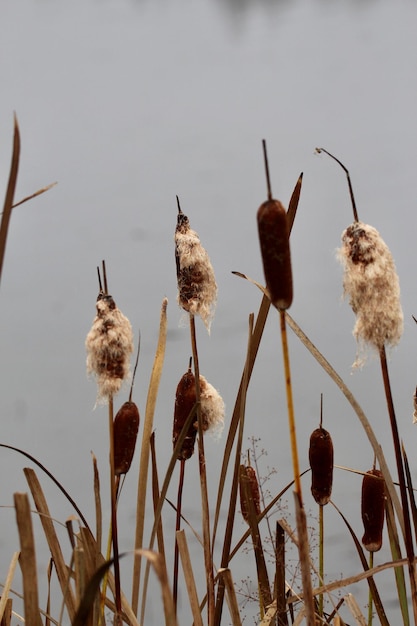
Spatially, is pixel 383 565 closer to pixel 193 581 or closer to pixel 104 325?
pixel 193 581

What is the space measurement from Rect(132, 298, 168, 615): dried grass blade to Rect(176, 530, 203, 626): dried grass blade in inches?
3.7

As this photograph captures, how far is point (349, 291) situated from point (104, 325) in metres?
0.46

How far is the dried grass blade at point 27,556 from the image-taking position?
3.53ft

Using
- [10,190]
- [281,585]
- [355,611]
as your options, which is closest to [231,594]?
[281,585]

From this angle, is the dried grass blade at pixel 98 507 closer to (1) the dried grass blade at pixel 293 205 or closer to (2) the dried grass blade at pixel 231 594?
(2) the dried grass blade at pixel 231 594

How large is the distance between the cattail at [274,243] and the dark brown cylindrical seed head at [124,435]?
1.72ft

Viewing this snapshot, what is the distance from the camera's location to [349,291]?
130 cm

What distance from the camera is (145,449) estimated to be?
5.57ft

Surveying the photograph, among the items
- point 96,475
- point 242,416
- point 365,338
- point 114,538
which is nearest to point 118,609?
point 114,538

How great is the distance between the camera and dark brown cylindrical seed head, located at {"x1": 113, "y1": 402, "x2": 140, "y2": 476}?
57.0 inches

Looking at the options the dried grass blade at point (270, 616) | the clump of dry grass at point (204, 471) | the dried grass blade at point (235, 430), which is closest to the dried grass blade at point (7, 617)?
the clump of dry grass at point (204, 471)

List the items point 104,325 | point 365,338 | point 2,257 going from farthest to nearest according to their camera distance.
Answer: point 104,325 → point 365,338 → point 2,257

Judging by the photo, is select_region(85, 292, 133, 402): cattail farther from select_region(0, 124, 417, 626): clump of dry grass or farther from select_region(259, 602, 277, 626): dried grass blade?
select_region(259, 602, 277, 626): dried grass blade

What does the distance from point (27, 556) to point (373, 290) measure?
2.30 feet
